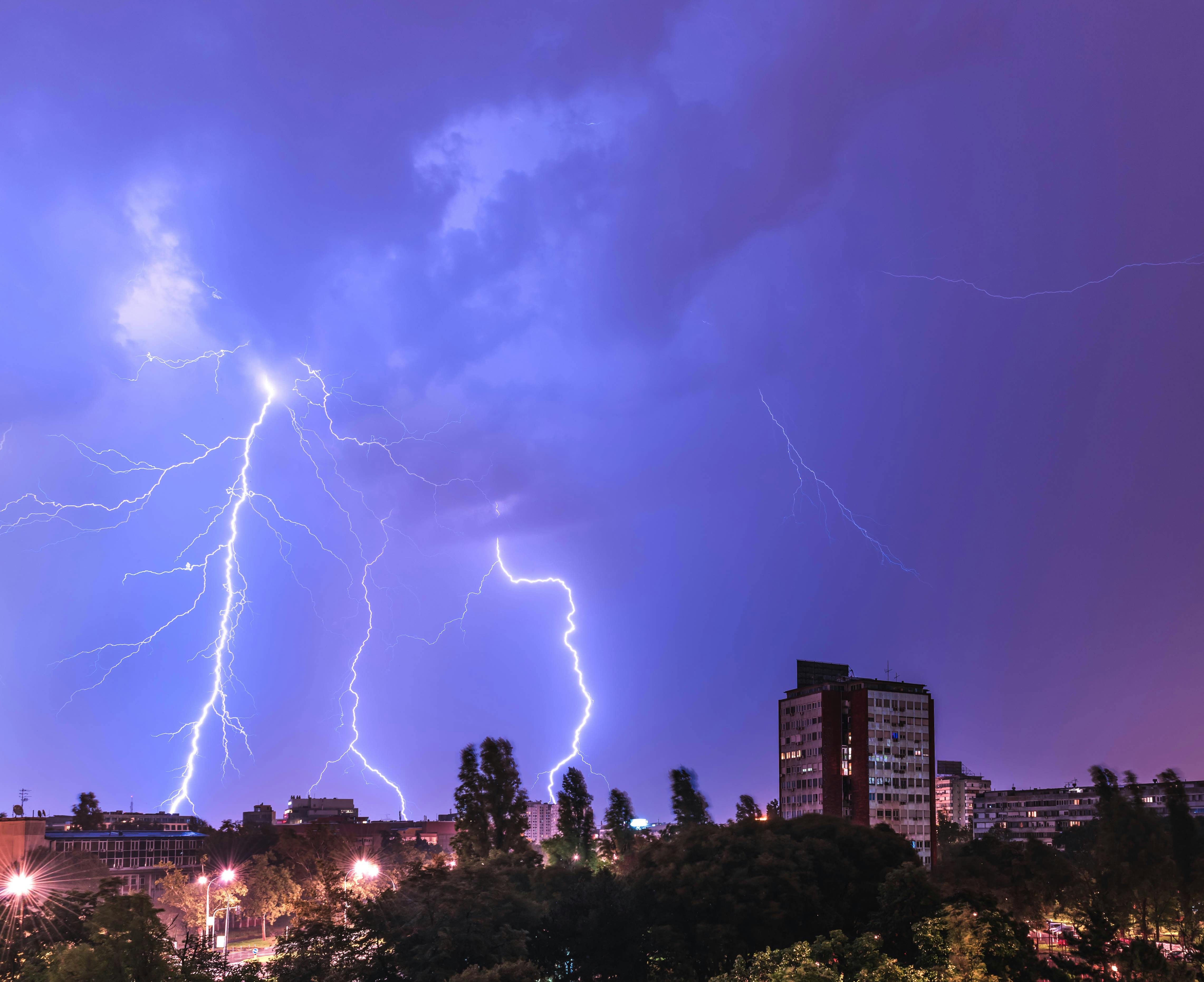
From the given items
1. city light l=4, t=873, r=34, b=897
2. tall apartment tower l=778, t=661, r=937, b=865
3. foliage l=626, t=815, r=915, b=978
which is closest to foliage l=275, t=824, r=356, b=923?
city light l=4, t=873, r=34, b=897

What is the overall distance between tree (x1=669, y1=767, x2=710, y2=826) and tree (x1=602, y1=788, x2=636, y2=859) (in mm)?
6885

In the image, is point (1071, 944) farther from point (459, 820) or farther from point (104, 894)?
point (459, 820)

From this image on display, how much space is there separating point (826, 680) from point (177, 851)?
5378 cm

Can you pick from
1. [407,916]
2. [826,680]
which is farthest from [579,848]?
[407,916]

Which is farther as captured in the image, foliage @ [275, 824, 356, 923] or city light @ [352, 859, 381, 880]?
city light @ [352, 859, 381, 880]

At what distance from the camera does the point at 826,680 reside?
260ft

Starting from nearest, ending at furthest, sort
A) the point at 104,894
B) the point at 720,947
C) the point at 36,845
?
the point at 104,894, the point at 720,947, the point at 36,845

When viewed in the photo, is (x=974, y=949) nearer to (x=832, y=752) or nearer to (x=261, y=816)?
(x=832, y=752)

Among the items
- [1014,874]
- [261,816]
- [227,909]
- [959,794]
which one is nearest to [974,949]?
[1014,874]

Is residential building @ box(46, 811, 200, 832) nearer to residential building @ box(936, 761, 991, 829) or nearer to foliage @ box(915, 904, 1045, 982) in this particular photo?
foliage @ box(915, 904, 1045, 982)

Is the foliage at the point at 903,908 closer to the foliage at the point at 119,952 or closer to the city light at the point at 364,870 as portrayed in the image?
the foliage at the point at 119,952

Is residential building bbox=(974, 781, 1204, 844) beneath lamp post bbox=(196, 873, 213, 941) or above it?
beneath

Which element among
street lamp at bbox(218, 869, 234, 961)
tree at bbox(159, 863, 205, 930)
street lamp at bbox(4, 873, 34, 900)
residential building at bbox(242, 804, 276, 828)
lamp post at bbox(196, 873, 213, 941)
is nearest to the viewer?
street lamp at bbox(4, 873, 34, 900)

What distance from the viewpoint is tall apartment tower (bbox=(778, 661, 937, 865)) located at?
7012 cm
